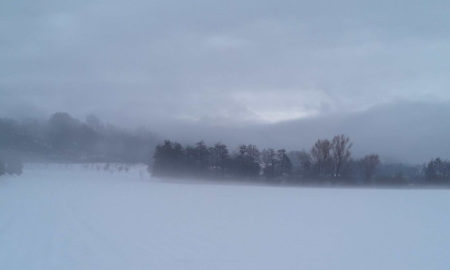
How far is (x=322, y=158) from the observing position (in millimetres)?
56500

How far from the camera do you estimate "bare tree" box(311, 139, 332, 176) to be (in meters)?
56.1

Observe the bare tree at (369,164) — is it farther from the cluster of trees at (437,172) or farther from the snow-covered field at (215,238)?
the snow-covered field at (215,238)

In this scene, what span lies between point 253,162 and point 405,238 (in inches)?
1692

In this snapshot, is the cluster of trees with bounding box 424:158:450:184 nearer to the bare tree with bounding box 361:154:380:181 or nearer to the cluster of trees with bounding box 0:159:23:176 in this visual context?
the bare tree with bounding box 361:154:380:181

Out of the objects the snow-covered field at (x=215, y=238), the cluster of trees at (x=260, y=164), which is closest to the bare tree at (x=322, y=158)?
the cluster of trees at (x=260, y=164)

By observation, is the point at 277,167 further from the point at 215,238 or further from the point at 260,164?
the point at 215,238

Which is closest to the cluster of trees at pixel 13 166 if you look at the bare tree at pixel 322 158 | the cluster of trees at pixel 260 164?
the cluster of trees at pixel 260 164

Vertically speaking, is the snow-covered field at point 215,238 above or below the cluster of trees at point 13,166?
below

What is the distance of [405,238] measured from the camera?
590 inches

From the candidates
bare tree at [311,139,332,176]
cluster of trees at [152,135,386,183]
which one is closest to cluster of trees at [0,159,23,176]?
cluster of trees at [152,135,386,183]

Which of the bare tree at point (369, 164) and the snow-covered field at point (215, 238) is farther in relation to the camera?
the bare tree at point (369, 164)

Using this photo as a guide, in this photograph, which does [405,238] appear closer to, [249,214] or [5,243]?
[249,214]

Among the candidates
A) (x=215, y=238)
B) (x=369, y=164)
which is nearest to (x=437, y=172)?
(x=369, y=164)

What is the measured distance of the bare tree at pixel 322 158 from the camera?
56094 mm
